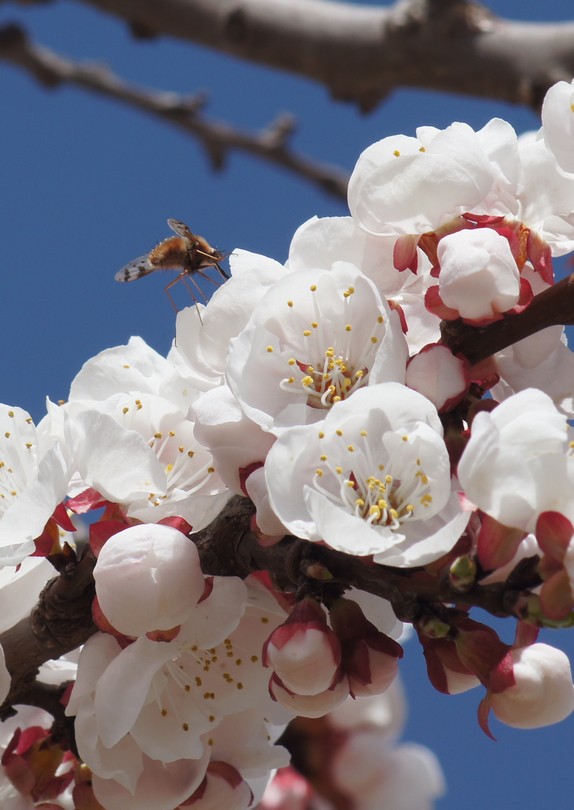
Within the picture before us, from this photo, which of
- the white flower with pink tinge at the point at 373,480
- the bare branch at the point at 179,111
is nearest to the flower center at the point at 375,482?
the white flower with pink tinge at the point at 373,480

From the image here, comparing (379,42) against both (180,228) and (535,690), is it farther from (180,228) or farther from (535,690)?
(535,690)

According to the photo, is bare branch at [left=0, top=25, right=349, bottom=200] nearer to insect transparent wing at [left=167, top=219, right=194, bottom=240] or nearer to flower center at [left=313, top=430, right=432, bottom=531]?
insect transparent wing at [left=167, top=219, right=194, bottom=240]

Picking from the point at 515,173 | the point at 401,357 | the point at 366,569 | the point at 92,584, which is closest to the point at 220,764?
the point at 92,584

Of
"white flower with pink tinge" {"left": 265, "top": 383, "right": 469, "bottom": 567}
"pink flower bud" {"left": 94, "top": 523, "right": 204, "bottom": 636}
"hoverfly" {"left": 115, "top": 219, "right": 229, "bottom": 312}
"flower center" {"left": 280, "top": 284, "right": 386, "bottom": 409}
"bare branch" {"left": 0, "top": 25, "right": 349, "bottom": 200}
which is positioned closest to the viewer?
"white flower with pink tinge" {"left": 265, "top": 383, "right": 469, "bottom": 567}

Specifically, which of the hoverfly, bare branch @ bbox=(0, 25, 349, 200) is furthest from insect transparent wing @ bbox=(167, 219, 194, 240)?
bare branch @ bbox=(0, 25, 349, 200)

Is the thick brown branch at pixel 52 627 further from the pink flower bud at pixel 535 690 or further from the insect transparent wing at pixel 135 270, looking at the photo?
the insect transparent wing at pixel 135 270
